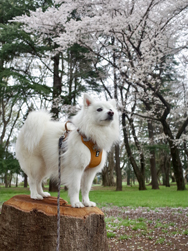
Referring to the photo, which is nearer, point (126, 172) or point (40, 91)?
point (40, 91)

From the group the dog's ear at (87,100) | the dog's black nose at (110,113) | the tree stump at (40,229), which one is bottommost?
the tree stump at (40,229)

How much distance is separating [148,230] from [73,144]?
408 centimetres

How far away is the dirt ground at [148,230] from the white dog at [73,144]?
252cm

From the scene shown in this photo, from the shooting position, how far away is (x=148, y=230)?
5578 mm

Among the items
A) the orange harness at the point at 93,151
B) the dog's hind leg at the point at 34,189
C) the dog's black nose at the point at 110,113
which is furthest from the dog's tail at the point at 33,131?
the dog's black nose at the point at 110,113

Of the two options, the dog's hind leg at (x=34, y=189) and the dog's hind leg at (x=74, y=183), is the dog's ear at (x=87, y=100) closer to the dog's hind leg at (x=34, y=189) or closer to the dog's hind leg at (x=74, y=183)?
the dog's hind leg at (x=74, y=183)

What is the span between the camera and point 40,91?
492 inches

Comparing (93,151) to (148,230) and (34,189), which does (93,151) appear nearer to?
(34,189)

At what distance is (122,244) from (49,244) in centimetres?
274

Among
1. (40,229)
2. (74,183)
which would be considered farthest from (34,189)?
(74,183)

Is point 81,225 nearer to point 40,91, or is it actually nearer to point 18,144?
point 18,144

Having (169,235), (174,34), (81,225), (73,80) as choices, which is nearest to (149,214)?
(169,235)

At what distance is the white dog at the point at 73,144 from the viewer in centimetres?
258

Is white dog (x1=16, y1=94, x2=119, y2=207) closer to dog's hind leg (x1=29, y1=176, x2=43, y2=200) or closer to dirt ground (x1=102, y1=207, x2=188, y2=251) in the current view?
dog's hind leg (x1=29, y1=176, x2=43, y2=200)
